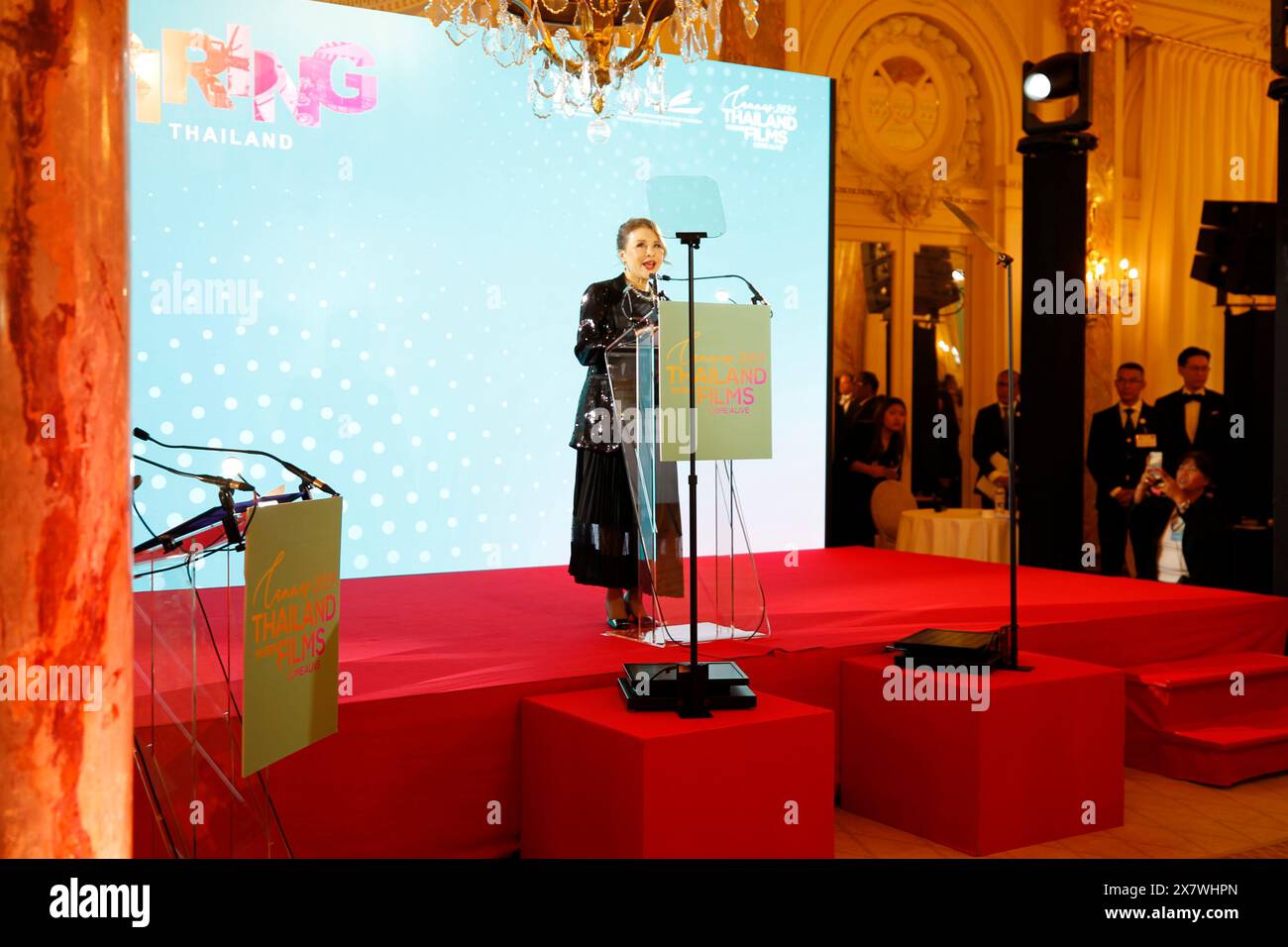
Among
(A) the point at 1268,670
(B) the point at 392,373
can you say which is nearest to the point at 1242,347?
(A) the point at 1268,670

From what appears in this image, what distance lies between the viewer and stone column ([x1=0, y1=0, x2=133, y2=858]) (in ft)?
5.88

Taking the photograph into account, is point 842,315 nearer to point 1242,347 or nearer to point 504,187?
point 1242,347

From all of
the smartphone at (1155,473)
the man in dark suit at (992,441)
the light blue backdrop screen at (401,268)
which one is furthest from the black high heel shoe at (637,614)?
the man in dark suit at (992,441)

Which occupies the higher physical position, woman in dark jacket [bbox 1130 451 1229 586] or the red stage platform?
woman in dark jacket [bbox 1130 451 1229 586]

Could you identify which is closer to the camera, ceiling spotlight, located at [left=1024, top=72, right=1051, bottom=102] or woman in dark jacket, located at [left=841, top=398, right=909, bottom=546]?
ceiling spotlight, located at [left=1024, top=72, right=1051, bottom=102]

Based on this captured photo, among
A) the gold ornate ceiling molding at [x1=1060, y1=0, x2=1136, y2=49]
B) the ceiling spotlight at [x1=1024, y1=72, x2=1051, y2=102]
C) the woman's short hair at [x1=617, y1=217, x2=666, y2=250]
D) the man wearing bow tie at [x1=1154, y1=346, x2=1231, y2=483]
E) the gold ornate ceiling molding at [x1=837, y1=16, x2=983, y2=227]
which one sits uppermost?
the gold ornate ceiling molding at [x1=1060, y1=0, x2=1136, y2=49]

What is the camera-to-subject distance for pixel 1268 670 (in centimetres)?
473

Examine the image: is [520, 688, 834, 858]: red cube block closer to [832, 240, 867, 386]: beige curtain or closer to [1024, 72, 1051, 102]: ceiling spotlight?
[1024, 72, 1051, 102]: ceiling spotlight

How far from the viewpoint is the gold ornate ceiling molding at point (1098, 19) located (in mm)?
11117

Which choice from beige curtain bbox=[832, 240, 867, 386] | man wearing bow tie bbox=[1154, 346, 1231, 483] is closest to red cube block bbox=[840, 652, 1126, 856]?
man wearing bow tie bbox=[1154, 346, 1231, 483]

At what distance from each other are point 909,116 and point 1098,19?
1.95 meters

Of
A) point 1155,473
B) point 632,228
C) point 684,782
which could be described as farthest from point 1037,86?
point 684,782

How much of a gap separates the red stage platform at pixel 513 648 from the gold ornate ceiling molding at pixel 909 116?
480 centimetres

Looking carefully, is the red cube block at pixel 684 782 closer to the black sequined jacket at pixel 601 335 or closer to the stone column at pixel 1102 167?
the black sequined jacket at pixel 601 335
